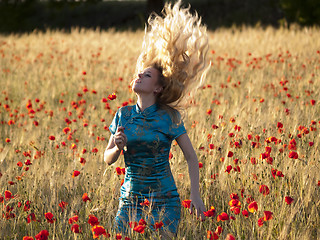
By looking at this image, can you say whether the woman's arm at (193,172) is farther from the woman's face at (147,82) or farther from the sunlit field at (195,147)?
the woman's face at (147,82)

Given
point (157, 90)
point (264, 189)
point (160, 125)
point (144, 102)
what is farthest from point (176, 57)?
point (264, 189)

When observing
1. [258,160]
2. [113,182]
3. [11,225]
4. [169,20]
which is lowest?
[11,225]

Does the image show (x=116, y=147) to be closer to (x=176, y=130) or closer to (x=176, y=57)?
(x=176, y=130)

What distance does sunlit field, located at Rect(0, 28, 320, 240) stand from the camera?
2318 millimetres

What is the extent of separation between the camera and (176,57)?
2709 mm

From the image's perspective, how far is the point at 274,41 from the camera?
9.80m

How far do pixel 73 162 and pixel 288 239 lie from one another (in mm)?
1755

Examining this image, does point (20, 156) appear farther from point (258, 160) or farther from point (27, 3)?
point (27, 3)

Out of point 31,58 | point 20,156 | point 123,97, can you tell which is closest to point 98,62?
point 31,58

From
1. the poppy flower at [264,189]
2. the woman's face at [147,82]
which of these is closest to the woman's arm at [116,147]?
the woman's face at [147,82]

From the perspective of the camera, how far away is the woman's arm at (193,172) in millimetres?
2363

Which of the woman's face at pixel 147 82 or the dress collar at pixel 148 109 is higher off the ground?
the woman's face at pixel 147 82

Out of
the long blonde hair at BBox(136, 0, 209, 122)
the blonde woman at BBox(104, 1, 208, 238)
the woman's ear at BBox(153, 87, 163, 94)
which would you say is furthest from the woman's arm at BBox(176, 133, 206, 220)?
the woman's ear at BBox(153, 87, 163, 94)

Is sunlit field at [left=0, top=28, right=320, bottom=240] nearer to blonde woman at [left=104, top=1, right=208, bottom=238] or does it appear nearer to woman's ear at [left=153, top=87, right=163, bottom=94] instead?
blonde woman at [left=104, top=1, right=208, bottom=238]
